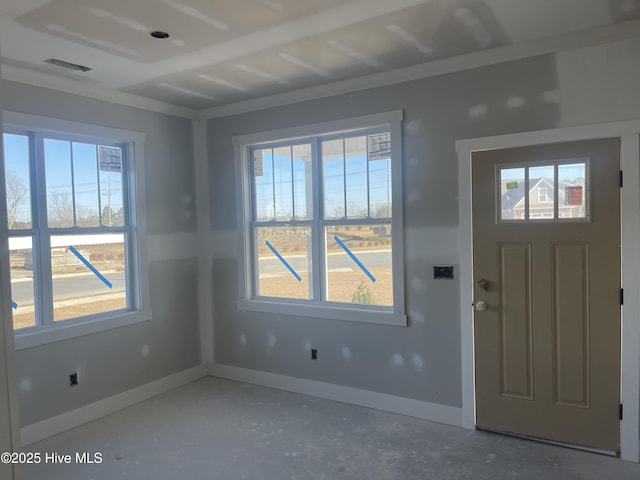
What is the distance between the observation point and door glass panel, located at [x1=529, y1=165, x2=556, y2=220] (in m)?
3.21

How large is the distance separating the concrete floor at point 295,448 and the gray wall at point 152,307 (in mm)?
324

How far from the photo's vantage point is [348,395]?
13.5 feet

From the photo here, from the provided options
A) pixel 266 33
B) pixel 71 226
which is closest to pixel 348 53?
pixel 266 33

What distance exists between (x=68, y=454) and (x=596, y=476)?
11.3ft

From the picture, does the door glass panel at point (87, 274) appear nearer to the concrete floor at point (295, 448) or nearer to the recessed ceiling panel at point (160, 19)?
the concrete floor at point (295, 448)

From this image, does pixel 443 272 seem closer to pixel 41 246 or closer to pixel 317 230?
pixel 317 230

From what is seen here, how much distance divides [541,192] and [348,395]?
2.28 m

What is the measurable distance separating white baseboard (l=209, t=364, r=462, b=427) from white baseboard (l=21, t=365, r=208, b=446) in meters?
0.35

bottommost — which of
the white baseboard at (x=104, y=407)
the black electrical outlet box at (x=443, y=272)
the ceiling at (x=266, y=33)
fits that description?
the white baseboard at (x=104, y=407)

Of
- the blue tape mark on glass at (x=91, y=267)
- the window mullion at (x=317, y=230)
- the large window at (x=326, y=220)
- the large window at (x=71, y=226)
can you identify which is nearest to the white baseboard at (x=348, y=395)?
the large window at (x=326, y=220)

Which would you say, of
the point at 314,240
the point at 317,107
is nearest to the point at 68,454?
the point at 314,240

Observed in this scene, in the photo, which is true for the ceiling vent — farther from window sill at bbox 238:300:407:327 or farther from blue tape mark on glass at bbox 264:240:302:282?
window sill at bbox 238:300:407:327

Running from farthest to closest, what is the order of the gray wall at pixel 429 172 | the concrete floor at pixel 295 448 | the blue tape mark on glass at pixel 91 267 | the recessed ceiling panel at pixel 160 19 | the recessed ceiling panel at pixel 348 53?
1. the blue tape mark on glass at pixel 91 267
2. the gray wall at pixel 429 172
3. the concrete floor at pixel 295 448
4. the recessed ceiling panel at pixel 348 53
5. the recessed ceiling panel at pixel 160 19

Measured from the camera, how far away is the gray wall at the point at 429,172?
3094mm
